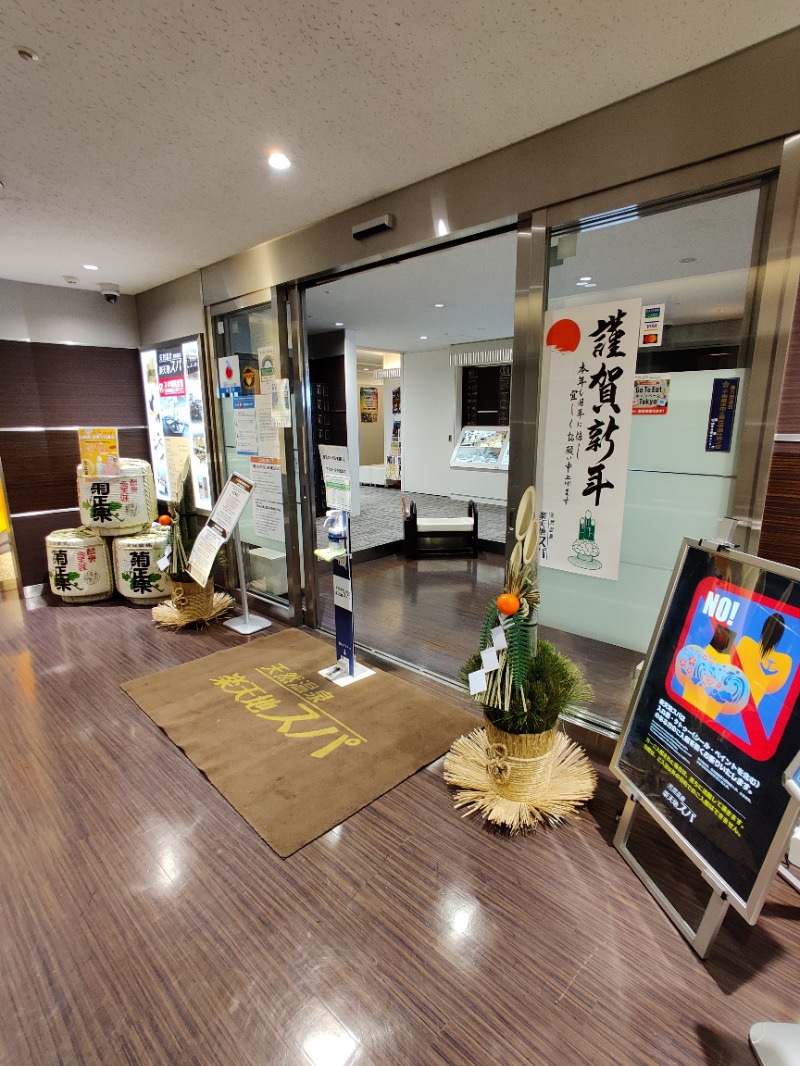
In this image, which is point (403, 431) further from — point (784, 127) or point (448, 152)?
point (784, 127)

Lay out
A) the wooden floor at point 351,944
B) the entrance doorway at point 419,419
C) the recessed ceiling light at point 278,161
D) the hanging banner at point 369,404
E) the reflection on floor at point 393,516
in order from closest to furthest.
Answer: the wooden floor at point 351,944 < the recessed ceiling light at point 278,161 < the entrance doorway at point 419,419 < the reflection on floor at point 393,516 < the hanging banner at point 369,404

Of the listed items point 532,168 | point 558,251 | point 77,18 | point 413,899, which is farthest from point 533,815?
point 77,18

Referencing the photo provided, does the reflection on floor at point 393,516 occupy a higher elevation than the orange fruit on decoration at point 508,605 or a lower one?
lower

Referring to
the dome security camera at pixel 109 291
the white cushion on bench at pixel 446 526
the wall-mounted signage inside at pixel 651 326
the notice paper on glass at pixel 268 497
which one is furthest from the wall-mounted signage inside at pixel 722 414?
the dome security camera at pixel 109 291

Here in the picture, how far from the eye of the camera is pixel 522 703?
1.83 meters

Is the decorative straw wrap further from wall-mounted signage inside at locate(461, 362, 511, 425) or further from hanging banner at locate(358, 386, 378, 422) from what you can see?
hanging banner at locate(358, 386, 378, 422)

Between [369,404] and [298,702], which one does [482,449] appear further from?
[298,702]

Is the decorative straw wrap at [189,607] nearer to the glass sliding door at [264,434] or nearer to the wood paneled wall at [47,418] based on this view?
the glass sliding door at [264,434]

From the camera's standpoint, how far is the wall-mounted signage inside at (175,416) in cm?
416

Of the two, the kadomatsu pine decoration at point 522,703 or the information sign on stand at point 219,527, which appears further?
the information sign on stand at point 219,527

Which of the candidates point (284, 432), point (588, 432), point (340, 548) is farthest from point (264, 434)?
point (588, 432)

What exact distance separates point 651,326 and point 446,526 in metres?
3.78

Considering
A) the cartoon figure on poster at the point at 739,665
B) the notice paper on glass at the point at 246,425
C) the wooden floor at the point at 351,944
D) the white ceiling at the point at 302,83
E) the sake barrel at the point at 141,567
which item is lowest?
the wooden floor at the point at 351,944

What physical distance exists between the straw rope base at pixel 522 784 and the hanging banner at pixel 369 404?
A: 1037 cm
